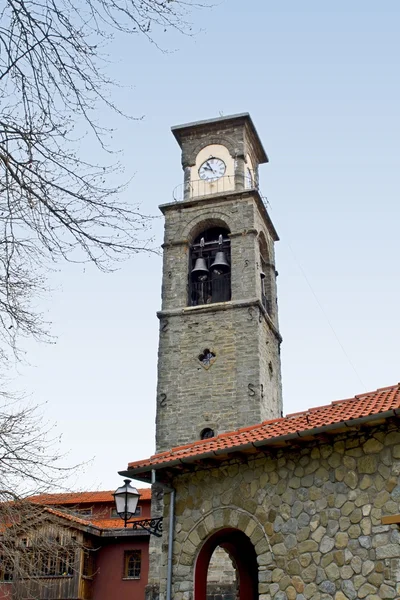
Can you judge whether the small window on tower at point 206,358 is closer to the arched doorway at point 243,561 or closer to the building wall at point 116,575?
the building wall at point 116,575

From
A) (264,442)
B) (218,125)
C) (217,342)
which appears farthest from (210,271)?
(264,442)

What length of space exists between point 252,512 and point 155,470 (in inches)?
56.4

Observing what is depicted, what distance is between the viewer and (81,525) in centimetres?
2411

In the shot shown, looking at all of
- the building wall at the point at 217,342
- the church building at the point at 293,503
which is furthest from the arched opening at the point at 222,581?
the church building at the point at 293,503

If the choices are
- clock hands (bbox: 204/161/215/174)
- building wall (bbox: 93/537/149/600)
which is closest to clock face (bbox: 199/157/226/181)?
clock hands (bbox: 204/161/215/174)

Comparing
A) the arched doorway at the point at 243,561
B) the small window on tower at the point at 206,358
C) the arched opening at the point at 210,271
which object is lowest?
the arched doorway at the point at 243,561

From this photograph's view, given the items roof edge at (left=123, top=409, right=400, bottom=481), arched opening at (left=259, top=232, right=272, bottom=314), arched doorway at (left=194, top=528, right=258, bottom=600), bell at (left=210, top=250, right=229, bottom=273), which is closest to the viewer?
roof edge at (left=123, top=409, right=400, bottom=481)

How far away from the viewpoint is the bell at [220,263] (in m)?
21.9

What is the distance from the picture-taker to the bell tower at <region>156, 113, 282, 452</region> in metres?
20.1

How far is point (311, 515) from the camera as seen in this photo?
27.7 ft

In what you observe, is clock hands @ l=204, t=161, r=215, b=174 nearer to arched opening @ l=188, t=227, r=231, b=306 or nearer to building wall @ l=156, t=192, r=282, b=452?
building wall @ l=156, t=192, r=282, b=452

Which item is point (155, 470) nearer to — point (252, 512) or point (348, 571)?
point (252, 512)

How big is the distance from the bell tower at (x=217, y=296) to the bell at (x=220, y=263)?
0.03 m

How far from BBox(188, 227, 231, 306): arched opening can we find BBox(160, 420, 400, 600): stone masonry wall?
Answer: 41.7 feet
